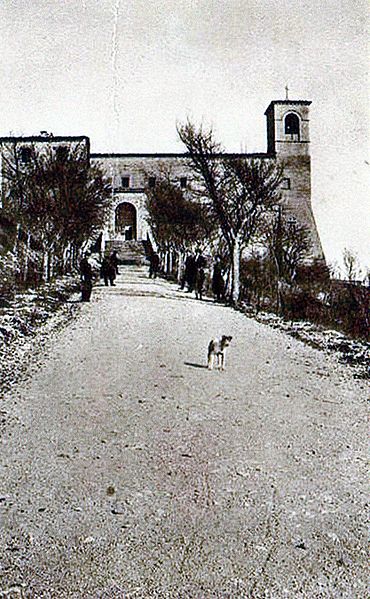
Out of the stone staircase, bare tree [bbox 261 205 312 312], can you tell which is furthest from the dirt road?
the stone staircase

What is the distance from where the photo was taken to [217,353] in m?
5.23

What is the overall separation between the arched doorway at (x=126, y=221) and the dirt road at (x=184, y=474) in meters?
30.7

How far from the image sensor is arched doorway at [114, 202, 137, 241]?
3659 cm

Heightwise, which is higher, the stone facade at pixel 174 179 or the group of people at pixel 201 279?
the stone facade at pixel 174 179

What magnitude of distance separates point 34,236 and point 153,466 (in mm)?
10004

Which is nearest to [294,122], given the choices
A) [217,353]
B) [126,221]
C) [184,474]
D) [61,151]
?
[217,353]

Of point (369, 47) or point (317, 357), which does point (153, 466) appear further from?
point (369, 47)

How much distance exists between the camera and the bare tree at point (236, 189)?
977 centimetres

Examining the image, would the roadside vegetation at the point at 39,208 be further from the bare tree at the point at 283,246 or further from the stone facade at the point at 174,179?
the bare tree at the point at 283,246

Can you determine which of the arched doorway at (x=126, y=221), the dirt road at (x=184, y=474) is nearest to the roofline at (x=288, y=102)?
the dirt road at (x=184, y=474)

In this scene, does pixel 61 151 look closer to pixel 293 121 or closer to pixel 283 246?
pixel 293 121

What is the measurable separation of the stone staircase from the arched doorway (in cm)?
356

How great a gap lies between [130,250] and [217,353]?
2584 centimetres

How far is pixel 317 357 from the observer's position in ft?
18.1
